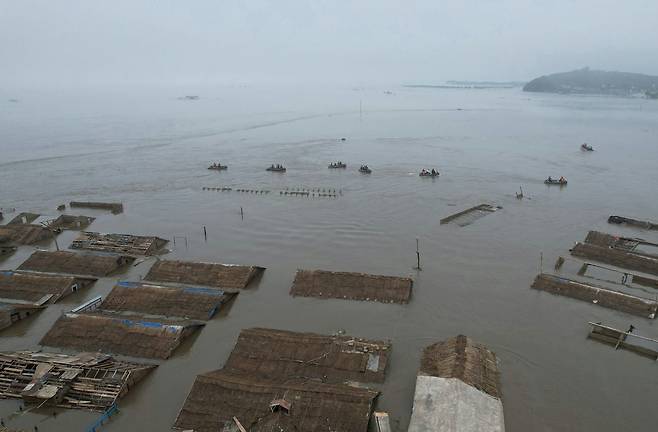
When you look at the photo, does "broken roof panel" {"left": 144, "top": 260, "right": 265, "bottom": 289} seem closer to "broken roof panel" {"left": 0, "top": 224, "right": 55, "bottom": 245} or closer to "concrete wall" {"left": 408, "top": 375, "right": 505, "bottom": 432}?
"concrete wall" {"left": 408, "top": 375, "right": 505, "bottom": 432}

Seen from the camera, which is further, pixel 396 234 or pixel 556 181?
pixel 556 181

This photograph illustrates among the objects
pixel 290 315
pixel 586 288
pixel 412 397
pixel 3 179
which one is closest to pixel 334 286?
pixel 290 315

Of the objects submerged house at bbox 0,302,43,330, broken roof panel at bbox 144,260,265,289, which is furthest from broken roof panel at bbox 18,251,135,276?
submerged house at bbox 0,302,43,330

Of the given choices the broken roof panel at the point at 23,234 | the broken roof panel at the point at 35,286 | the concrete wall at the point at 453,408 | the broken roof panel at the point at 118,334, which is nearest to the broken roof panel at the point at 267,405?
the concrete wall at the point at 453,408

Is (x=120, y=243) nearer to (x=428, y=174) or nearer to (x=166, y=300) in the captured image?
(x=166, y=300)

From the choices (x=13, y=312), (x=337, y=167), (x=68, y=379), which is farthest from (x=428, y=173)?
(x=68, y=379)

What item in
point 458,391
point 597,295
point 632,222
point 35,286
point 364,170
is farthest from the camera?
point 364,170

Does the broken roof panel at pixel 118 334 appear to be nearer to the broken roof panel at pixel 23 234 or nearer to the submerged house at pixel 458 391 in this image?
the submerged house at pixel 458 391
